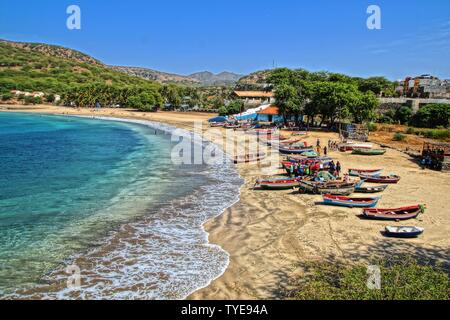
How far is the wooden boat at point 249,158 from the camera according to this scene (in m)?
34.8

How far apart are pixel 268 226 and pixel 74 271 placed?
8.60 meters

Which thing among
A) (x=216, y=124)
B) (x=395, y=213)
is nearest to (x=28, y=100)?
(x=216, y=124)

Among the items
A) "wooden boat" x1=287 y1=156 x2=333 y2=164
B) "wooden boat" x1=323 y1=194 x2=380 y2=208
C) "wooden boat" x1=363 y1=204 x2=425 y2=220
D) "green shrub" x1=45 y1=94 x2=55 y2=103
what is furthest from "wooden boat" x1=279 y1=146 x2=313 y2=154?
"green shrub" x1=45 y1=94 x2=55 y2=103

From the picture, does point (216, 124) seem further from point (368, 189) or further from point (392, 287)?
point (392, 287)

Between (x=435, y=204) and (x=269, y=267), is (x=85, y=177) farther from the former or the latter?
(x=435, y=204)

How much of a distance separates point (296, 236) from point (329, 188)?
6.83 meters

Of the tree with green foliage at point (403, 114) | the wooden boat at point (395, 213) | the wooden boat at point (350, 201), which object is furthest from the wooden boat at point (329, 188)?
the tree with green foliage at point (403, 114)

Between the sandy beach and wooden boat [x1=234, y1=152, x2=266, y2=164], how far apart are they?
9.50 m

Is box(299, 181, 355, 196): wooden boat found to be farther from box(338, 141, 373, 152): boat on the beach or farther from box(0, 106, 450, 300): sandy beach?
box(338, 141, 373, 152): boat on the beach

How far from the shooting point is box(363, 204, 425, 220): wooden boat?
17.7 meters

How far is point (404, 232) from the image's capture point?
620 inches

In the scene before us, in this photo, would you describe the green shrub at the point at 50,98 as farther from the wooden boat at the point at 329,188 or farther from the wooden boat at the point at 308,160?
the wooden boat at the point at 329,188

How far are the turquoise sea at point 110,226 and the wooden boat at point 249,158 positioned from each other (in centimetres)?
155
